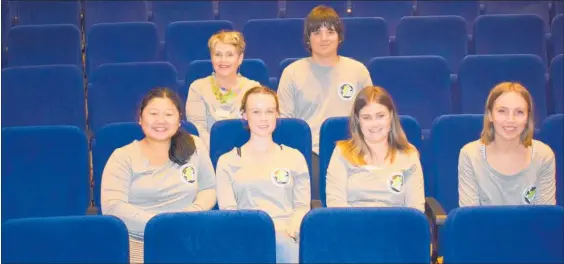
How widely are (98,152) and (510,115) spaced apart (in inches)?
39.6

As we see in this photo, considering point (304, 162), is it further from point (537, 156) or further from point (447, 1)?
→ point (447, 1)

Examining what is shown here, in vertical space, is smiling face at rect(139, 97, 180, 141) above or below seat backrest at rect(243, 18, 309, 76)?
below

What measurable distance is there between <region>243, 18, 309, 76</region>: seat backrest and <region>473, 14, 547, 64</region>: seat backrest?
2.10ft

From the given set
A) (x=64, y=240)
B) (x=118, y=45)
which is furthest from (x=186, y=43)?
(x=64, y=240)

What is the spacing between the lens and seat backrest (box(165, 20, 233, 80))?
9.96 feet

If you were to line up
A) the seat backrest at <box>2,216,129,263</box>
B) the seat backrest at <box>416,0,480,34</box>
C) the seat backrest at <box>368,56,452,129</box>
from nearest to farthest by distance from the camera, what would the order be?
the seat backrest at <box>2,216,129,263</box> → the seat backrest at <box>368,56,452,129</box> → the seat backrest at <box>416,0,480,34</box>

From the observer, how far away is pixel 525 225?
57.3 inches

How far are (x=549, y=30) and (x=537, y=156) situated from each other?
163 centimetres

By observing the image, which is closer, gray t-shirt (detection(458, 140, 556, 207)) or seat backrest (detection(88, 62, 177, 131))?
gray t-shirt (detection(458, 140, 556, 207))

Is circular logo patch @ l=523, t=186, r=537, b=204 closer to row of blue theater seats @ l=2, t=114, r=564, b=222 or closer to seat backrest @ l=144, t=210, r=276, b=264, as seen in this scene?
row of blue theater seats @ l=2, t=114, r=564, b=222

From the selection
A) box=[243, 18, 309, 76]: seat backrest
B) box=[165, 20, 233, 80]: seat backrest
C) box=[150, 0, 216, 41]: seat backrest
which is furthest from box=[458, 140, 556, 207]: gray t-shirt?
box=[150, 0, 216, 41]: seat backrest

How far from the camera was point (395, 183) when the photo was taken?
1.94 meters

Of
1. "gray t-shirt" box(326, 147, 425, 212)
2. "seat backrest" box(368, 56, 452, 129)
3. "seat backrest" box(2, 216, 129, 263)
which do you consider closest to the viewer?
"seat backrest" box(2, 216, 129, 263)

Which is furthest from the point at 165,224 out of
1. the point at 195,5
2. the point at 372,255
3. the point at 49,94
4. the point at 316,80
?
the point at 195,5
